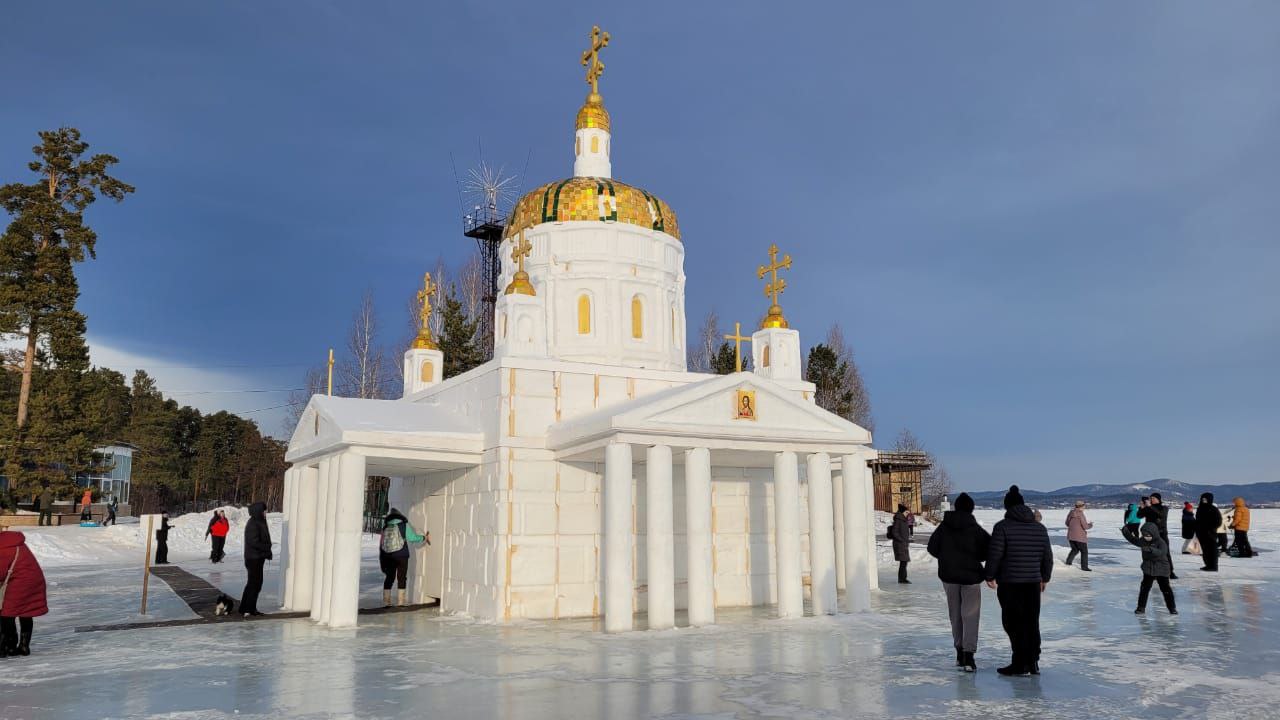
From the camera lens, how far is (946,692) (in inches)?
355

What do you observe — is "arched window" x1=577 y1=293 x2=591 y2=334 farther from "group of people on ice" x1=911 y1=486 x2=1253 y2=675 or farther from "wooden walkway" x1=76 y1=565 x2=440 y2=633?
"group of people on ice" x1=911 y1=486 x2=1253 y2=675

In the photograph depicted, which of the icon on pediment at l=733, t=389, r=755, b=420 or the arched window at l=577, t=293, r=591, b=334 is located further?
the arched window at l=577, t=293, r=591, b=334

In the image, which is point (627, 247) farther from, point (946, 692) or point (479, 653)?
point (946, 692)

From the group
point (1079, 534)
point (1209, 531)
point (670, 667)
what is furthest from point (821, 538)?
point (1209, 531)

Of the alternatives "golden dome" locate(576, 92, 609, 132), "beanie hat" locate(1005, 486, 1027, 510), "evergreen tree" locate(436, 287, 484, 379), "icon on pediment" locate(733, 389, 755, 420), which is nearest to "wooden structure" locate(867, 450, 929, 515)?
"evergreen tree" locate(436, 287, 484, 379)

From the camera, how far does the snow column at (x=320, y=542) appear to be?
15913 mm

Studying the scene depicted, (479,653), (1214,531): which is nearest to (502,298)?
(479,653)

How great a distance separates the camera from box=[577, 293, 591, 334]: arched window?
22641 millimetres

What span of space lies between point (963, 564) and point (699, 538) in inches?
233

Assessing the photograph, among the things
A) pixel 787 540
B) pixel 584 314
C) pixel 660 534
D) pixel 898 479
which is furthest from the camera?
pixel 898 479

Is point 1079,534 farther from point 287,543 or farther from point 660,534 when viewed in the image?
point 287,543

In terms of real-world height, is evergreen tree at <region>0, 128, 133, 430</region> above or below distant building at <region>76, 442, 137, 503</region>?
above

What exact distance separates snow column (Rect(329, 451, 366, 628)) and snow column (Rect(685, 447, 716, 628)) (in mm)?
5306

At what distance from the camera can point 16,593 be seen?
11820 millimetres
